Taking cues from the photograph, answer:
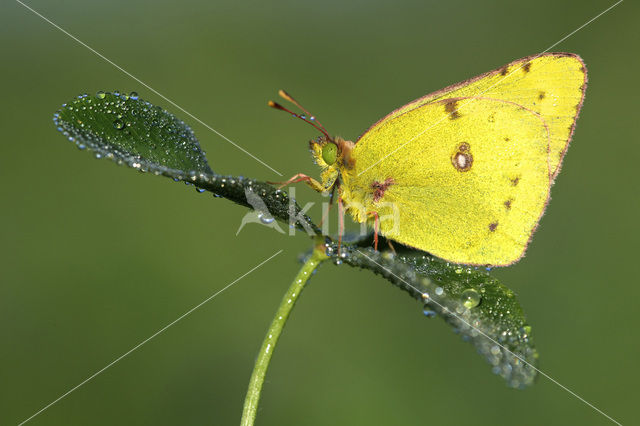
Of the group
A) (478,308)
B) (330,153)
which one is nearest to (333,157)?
(330,153)

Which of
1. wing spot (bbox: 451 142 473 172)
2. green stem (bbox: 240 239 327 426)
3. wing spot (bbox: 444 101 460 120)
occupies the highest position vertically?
wing spot (bbox: 444 101 460 120)

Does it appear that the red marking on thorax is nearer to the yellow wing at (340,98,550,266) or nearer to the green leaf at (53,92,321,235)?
the yellow wing at (340,98,550,266)

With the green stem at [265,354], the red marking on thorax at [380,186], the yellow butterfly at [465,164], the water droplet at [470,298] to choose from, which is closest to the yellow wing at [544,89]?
the yellow butterfly at [465,164]

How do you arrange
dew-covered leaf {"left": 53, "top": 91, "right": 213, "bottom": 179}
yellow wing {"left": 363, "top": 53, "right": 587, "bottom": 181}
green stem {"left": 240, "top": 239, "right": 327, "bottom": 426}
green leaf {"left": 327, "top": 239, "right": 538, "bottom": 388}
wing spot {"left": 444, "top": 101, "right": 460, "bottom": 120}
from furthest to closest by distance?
wing spot {"left": 444, "top": 101, "right": 460, "bottom": 120}
yellow wing {"left": 363, "top": 53, "right": 587, "bottom": 181}
dew-covered leaf {"left": 53, "top": 91, "right": 213, "bottom": 179}
green leaf {"left": 327, "top": 239, "right": 538, "bottom": 388}
green stem {"left": 240, "top": 239, "right": 327, "bottom": 426}

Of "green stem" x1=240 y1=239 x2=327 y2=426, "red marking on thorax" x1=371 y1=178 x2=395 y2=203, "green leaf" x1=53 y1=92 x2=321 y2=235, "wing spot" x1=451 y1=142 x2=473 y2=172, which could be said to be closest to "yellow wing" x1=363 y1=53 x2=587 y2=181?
"wing spot" x1=451 y1=142 x2=473 y2=172

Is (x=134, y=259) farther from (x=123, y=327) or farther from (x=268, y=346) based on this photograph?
(x=268, y=346)

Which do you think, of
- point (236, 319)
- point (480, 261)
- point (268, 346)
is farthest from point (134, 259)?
point (268, 346)
